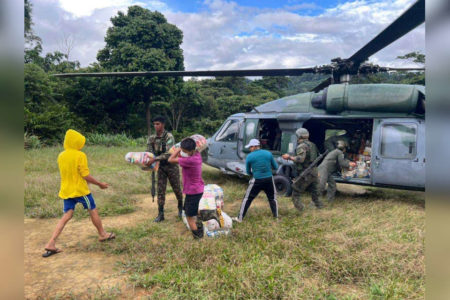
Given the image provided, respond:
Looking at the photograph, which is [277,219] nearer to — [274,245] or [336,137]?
[274,245]

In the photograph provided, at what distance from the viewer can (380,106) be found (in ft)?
19.8

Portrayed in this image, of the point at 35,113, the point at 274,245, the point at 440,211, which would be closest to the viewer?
the point at 440,211

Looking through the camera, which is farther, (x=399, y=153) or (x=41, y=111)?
(x=41, y=111)

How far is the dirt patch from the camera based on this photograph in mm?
3030

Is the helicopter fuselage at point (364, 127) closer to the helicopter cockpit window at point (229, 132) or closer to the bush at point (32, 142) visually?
the helicopter cockpit window at point (229, 132)

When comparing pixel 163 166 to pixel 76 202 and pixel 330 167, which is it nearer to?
pixel 76 202

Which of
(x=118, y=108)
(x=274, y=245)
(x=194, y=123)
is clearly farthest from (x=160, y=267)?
(x=194, y=123)

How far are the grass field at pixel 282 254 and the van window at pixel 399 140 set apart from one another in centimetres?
105

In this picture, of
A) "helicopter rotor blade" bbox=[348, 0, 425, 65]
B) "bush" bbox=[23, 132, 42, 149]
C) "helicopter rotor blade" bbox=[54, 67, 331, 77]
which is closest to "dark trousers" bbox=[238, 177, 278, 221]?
"helicopter rotor blade" bbox=[54, 67, 331, 77]

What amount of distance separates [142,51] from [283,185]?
14797mm

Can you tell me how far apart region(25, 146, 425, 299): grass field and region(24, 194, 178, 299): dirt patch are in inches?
4.7

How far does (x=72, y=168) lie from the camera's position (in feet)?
12.5

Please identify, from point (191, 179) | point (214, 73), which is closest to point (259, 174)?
point (191, 179)

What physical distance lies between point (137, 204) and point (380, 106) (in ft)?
18.7
